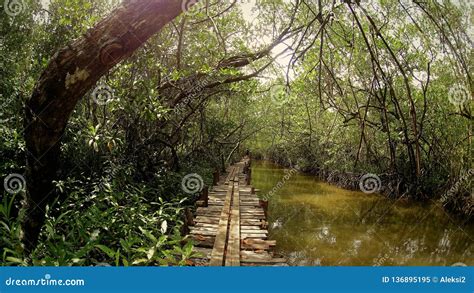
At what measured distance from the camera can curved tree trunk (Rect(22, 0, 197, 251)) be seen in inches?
106

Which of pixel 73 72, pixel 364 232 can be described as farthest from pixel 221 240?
pixel 364 232

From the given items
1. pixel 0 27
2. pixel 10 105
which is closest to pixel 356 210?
pixel 10 105

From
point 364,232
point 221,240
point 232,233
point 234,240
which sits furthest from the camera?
point 364,232

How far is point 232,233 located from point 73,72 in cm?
520

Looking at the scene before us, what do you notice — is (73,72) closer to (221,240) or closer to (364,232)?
(221,240)

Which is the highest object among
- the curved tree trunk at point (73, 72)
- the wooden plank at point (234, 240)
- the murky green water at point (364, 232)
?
the curved tree trunk at point (73, 72)

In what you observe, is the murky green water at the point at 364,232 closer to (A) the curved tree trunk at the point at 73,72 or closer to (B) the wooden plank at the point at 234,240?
(B) the wooden plank at the point at 234,240

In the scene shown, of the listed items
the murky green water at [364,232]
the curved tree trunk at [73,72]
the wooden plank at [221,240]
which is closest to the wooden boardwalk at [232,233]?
the wooden plank at [221,240]

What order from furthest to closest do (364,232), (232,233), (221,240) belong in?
(364,232) < (232,233) < (221,240)

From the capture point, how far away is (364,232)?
13773mm

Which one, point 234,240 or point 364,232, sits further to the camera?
point 364,232

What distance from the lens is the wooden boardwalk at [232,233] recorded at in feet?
19.2

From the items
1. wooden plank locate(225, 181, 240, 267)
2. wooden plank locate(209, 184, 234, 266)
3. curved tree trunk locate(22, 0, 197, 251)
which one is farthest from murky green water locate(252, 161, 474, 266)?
curved tree trunk locate(22, 0, 197, 251)

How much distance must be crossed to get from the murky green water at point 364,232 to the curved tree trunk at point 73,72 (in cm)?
824
